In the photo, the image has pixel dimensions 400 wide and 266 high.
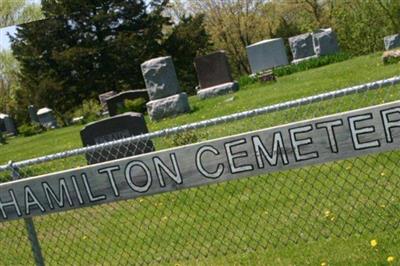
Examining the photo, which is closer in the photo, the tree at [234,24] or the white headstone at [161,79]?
the white headstone at [161,79]

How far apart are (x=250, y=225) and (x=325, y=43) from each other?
24132 millimetres

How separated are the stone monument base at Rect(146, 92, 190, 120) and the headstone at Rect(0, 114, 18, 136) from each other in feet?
66.6

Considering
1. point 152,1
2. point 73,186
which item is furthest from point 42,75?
point 73,186

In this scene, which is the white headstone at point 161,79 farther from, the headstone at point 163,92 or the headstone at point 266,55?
the headstone at point 266,55

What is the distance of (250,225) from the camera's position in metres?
5.32

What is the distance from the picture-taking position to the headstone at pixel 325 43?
2789cm

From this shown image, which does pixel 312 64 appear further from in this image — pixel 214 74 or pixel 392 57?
pixel 392 57

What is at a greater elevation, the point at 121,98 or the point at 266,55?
the point at 121,98

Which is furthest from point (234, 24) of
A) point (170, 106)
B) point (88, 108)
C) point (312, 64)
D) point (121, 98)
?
point (170, 106)

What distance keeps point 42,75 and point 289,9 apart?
80.3 ft

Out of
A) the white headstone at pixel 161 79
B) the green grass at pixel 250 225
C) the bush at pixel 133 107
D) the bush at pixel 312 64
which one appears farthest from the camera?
the bush at pixel 312 64

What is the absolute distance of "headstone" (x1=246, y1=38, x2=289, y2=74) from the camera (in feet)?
98.0

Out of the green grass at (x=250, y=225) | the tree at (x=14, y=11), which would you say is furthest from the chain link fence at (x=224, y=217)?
the tree at (x=14, y=11)

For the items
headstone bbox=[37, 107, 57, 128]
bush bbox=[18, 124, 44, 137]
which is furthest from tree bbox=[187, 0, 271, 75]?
bush bbox=[18, 124, 44, 137]
